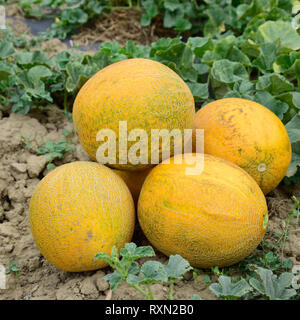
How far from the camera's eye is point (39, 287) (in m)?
2.19

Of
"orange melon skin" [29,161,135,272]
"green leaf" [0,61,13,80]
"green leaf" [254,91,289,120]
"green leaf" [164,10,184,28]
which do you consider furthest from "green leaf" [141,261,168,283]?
"green leaf" [164,10,184,28]

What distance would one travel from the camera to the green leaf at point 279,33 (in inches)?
142

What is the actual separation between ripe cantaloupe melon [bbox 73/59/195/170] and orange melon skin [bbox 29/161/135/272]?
0.64 ft

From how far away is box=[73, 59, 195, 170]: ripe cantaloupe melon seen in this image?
6.89 feet

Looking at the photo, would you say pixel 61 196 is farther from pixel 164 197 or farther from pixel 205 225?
pixel 205 225

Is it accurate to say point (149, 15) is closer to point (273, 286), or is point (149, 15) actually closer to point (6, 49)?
point (6, 49)

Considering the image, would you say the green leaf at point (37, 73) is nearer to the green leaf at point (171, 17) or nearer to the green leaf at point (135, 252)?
the green leaf at point (135, 252)

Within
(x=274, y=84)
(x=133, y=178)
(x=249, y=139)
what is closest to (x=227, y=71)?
(x=274, y=84)

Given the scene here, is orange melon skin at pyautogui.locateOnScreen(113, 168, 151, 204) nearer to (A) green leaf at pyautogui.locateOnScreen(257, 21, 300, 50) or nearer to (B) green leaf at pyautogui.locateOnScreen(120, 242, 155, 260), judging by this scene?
(B) green leaf at pyautogui.locateOnScreen(120, 242, 155, 260)

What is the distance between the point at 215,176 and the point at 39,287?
1.01m

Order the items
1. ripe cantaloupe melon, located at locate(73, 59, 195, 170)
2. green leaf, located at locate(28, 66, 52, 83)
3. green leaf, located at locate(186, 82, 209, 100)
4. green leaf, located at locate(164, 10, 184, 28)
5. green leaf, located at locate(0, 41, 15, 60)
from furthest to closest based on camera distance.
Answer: green leaf, located at locate(164, 10, 184, 28), green leaf, located at locate(0, 41, 15, 60), green leaf, located at locate(28, 66, 52, 83), green leaf, located at locate(186, 82, 209, 100), ripe cantaloupe melon, located at locate(73, 59, 195, 170)

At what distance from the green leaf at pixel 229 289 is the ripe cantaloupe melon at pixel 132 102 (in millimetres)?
709

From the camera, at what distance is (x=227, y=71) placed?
319 centimetres

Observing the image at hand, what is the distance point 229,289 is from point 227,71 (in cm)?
182
